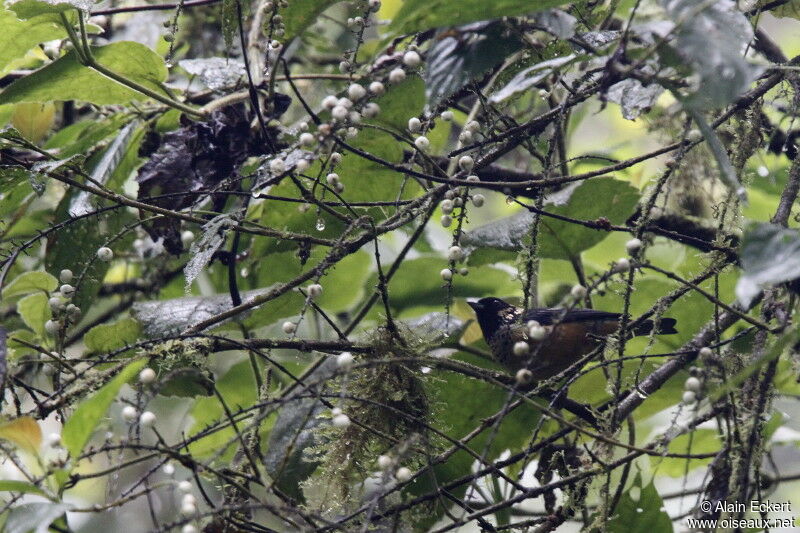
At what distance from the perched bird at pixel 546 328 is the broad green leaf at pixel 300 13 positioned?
93 cm

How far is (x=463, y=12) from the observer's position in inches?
51.9

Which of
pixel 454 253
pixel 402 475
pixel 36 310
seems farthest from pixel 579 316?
pixel 36 310

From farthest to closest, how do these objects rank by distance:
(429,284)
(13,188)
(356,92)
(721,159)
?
1. (429,284)
2. (13,188)
3. (356,92)
4. (721,159)

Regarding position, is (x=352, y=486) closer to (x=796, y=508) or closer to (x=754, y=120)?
(x=754, y=120)

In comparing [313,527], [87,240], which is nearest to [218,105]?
[87,240]

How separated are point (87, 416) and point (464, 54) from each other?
3.03 feet

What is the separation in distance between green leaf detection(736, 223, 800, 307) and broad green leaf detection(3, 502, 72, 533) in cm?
112

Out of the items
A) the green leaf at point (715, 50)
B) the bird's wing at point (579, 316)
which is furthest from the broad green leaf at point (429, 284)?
the green leaf at point (715, 50)

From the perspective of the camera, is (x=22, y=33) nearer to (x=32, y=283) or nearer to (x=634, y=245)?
(x=32, y=283)

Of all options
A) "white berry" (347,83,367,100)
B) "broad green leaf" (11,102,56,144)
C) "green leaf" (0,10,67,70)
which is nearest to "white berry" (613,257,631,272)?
"white berry" (347,83,367,100)

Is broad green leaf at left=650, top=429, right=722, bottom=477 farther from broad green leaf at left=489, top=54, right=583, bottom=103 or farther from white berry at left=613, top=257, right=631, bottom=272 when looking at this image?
broad green leaf at left=489, top=54, right=583, bottom=103

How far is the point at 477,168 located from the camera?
1791mm

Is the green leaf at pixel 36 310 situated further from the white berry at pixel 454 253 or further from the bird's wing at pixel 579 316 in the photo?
the bird's wing at pixel 579 316

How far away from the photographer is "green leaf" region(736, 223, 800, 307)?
3.79 ft
